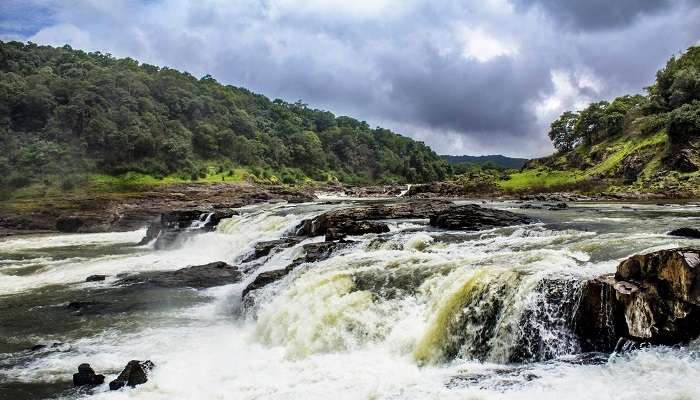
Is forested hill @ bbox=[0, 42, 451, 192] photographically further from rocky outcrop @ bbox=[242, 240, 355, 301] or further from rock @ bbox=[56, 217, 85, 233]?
rocky outcrop @ bbox=[242, 240, 355, 301]

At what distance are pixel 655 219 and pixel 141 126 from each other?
78.9 m

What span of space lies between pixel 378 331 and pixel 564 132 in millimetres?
81354

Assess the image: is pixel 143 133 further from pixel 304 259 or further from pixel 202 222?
pixel 304 259

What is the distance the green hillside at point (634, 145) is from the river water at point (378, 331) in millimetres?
30528

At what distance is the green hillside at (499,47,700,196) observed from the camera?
155ft

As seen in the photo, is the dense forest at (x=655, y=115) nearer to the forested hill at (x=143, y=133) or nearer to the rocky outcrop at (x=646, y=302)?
the rocky outcrop at (x=646, y=302)

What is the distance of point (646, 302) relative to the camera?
963 cm

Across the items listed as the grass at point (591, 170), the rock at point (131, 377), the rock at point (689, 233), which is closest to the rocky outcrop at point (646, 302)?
the rock at point (689, 233)

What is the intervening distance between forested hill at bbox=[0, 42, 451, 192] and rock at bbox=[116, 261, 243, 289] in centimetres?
5294

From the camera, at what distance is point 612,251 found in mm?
14953

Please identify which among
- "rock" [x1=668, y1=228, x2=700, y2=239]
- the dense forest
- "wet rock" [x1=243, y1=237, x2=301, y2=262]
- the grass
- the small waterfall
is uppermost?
the dense forest

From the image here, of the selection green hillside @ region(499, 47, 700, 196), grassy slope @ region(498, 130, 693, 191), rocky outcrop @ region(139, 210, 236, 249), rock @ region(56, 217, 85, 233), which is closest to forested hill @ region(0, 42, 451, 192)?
rock @ region(56, 217, 85, 233)

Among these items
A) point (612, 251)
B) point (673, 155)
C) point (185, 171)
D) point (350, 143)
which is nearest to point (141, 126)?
point (185, 171)

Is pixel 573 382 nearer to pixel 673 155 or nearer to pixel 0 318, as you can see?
pixel 0 318
